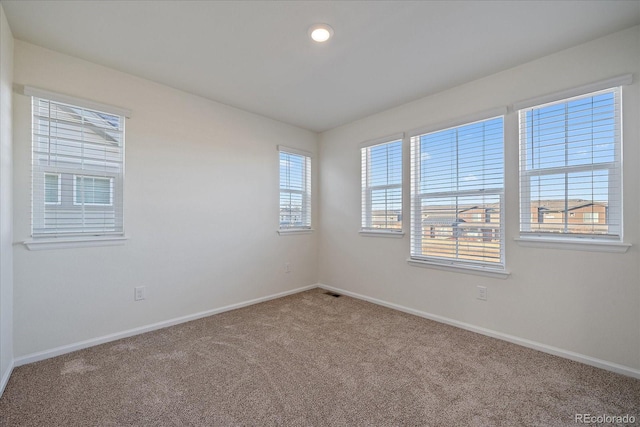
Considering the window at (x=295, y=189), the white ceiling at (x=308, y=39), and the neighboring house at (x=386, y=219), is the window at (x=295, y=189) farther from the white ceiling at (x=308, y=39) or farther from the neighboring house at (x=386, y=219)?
the white ceiling at (x=308, y=39)

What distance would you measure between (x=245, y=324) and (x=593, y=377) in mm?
2969

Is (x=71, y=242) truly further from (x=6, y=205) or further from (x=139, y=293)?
(x=139, y=293)

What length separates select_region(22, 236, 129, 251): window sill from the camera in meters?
2.22

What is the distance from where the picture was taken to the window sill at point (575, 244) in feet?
6.81

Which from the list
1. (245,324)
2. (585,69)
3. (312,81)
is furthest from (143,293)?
(585,69)

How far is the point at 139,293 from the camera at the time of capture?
2.74 m

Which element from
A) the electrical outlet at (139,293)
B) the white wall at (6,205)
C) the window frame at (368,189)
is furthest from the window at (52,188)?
the window frame at (368,189)

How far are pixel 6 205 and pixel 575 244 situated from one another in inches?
171

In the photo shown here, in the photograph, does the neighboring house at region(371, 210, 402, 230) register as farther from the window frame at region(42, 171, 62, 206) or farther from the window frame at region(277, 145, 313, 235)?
the window frame at region(42, 171, 62, 206)

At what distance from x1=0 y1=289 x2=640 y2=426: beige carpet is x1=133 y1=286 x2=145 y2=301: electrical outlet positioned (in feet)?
1.18

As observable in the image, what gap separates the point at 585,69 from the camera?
221cm

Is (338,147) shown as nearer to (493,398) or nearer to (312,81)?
(312,81)

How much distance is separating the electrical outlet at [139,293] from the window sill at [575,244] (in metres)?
3.64

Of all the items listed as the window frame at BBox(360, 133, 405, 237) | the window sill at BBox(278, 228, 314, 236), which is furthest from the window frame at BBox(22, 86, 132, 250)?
the window frame at BBox(360, 133, 405, 237)
